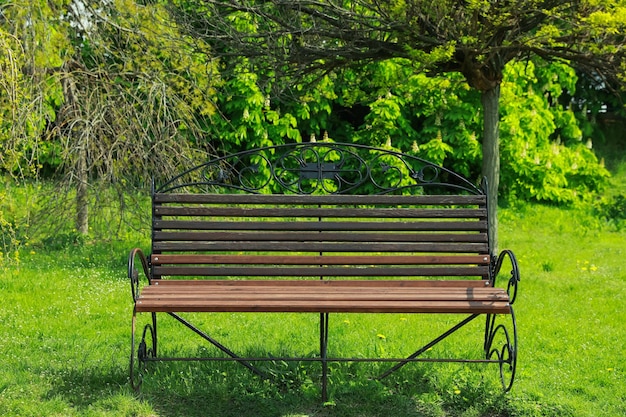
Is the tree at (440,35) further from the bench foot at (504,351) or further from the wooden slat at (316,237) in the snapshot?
the bench foot at (504,351)

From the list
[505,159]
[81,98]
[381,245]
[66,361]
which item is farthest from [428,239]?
[505,159]

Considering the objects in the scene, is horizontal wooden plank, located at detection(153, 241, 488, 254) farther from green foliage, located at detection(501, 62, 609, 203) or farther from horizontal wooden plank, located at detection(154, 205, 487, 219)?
green foliage, located at detection(501, 62, 609, 203)

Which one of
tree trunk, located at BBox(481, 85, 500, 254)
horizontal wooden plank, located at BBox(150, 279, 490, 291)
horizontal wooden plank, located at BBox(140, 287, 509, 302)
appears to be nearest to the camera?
horizontal wooden plank, located at BBox(140, 287, 509, 302)

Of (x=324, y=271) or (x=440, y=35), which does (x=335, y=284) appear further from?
(x=440, y=35)

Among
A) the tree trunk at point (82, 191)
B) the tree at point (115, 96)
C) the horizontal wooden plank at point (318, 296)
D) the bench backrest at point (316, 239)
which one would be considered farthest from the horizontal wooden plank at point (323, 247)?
the tree trunk at point (82, 191)

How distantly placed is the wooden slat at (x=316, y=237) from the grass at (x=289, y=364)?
684 millimetres

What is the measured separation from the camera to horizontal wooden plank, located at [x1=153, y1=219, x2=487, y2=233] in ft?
14.7

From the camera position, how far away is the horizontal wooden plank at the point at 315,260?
175 inches

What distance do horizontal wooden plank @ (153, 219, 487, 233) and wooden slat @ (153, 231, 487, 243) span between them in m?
0.03

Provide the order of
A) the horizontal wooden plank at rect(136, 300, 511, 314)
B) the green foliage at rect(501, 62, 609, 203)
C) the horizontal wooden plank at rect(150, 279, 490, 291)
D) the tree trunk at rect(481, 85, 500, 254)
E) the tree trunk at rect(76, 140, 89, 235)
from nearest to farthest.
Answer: the horizontal wooden plank at rect(136, 300, 511, 314) → the horizontal wooden plank at rect(150, 279, 490, 291) → the tree trunk at rect(76, 140, 89, 235) → the tree trunk at rect(481, 85, 500, 254) → the green foliage at rect(501, 62, 609, 203)

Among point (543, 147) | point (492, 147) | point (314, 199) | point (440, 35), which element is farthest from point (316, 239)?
point (543, 147)

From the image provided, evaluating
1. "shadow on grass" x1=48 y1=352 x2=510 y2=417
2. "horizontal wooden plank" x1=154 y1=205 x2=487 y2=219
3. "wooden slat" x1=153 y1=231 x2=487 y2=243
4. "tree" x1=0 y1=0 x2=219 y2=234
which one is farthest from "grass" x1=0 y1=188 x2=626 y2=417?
"tree" x1=0 y1=0 x2=219 y2=234

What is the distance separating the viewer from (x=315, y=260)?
4.53 meters

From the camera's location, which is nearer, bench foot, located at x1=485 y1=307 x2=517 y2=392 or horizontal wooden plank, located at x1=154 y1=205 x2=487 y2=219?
bench foot, located at x1=485 y1=307 x2=517 y2=392
